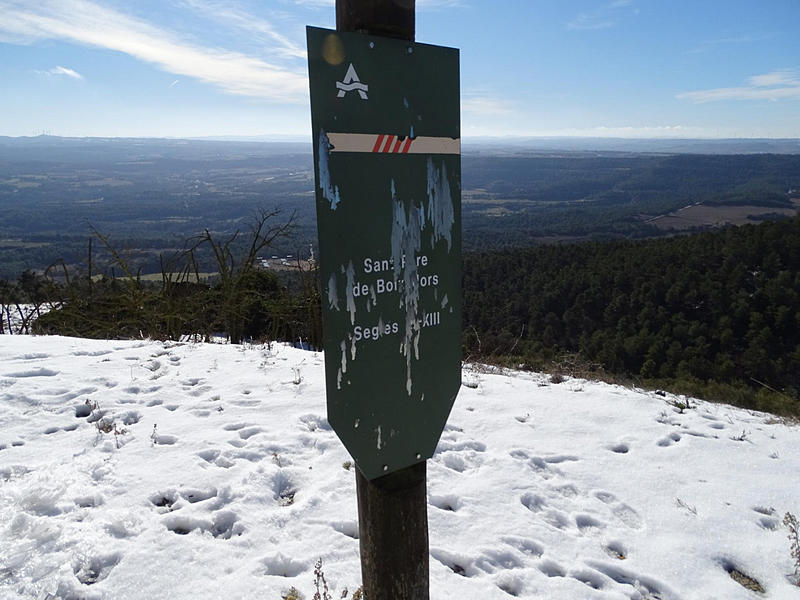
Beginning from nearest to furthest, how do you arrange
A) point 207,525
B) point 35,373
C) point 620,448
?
1. point 207,525
2. point 620,448
3. point 35,373

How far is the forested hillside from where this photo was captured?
18734 millimetres

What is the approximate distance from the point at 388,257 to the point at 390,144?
0.98 feet

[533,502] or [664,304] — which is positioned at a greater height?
[533,502]

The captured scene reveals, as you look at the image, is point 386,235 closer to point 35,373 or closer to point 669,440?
point 669,440

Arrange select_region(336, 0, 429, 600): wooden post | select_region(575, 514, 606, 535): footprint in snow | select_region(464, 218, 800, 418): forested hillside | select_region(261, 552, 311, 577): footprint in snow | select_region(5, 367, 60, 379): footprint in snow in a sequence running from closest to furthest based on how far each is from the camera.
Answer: select_region(336, 0, 429, 600): wooden post
select_region(261, 552, 311, 577): footprint in snow
select_region(575, 514, 606, 535): footprint in snow
select_region(5, 367, 60, 379): footprint in snow
select_region(464, 218, 800, 418): forested hillside

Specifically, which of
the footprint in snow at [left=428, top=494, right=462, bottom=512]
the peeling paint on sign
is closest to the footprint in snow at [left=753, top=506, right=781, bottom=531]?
the footprint in snow at [left=428, top=494, right=462, bottom=512]

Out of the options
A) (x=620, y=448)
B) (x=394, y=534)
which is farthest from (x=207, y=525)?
(x=620, y=448)

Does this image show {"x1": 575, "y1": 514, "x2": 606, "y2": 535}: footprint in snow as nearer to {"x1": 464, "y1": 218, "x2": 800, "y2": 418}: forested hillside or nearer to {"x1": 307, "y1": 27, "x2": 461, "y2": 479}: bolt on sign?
{"x1": 307, "y1": 27, "x2": 461, "y2": 479}: bolt on sign

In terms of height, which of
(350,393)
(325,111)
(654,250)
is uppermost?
(325,111)

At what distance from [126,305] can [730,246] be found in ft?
91.8

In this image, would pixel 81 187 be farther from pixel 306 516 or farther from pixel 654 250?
pixel 306 516

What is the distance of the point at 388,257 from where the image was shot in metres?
1.34

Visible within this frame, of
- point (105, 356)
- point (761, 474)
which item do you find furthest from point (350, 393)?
point (105, 356)

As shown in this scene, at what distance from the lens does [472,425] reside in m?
3.98
